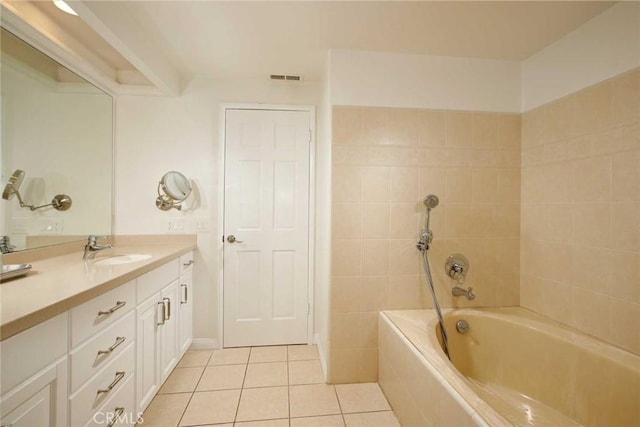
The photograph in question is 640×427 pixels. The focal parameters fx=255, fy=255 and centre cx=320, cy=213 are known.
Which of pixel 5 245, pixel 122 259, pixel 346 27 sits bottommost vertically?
pixel 122 259

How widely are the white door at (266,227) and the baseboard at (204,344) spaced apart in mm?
93

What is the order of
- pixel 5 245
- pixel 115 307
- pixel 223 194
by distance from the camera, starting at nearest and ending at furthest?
pixel 115 307, pixel 5 245, pixel 223 194

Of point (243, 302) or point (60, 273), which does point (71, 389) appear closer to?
point (60, 273)

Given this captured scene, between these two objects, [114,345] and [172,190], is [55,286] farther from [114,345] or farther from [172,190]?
[172,190]

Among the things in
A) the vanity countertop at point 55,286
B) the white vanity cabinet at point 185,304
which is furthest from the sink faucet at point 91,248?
the white vanity cabinet at point 185,304

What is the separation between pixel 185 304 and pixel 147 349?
1.89ft

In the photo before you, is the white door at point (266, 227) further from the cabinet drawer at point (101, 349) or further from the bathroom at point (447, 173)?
the cabinet drawer at point (101, 349)

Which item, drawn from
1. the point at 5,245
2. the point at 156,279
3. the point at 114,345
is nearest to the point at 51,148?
the point at 5,245

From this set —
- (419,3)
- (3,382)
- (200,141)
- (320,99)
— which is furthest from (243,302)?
(419,3)

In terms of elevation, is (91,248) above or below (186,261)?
above

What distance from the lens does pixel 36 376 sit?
757 mm

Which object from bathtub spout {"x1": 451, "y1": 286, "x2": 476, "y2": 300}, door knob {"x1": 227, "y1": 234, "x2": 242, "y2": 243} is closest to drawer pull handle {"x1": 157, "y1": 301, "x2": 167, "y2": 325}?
door knob {"x1": 227, "y1": 234, "x2": 242, "y2": 243}

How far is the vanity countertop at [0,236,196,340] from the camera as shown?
72 cm

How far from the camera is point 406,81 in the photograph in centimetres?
179
